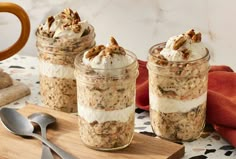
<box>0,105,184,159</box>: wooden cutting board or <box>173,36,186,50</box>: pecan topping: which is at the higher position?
<box>173,36,186,50</box>: pecan topping

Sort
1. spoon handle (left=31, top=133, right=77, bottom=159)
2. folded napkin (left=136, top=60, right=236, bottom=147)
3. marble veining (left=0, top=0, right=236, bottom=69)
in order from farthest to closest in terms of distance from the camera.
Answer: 1. marble veining (left=0, top=0, right=236, bottom=69)
2. folded napkin (left=136, top=60, right=236, bottom=147)
3. spoon handle (left=31, top=133, right=77, bottom=159)

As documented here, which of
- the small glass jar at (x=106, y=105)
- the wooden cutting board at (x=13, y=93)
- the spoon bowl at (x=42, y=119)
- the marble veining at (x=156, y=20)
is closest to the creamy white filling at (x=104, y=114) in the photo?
the small glass jar at (x=106, y=105)

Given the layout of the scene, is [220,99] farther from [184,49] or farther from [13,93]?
[13,93]

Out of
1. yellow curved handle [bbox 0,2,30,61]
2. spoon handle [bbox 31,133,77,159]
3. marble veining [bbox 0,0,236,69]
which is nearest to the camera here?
spoon handle [bbox 31,133,77,159]

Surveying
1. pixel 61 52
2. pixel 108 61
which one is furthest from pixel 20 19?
pixel 108 61

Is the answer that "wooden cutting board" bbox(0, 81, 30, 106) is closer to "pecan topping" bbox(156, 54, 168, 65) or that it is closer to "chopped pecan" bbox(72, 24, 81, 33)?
"chopped pecan" bbox(72, 24, 81, 33)

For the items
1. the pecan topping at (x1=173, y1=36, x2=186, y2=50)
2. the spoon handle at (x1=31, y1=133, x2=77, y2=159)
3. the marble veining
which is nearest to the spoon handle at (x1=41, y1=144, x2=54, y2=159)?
the spoon handle at (x1=31, y1=133, x2=77, y2=159)

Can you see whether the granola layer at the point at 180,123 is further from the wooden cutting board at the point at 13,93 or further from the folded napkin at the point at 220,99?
the wooden cutting board at the point at 13,93
